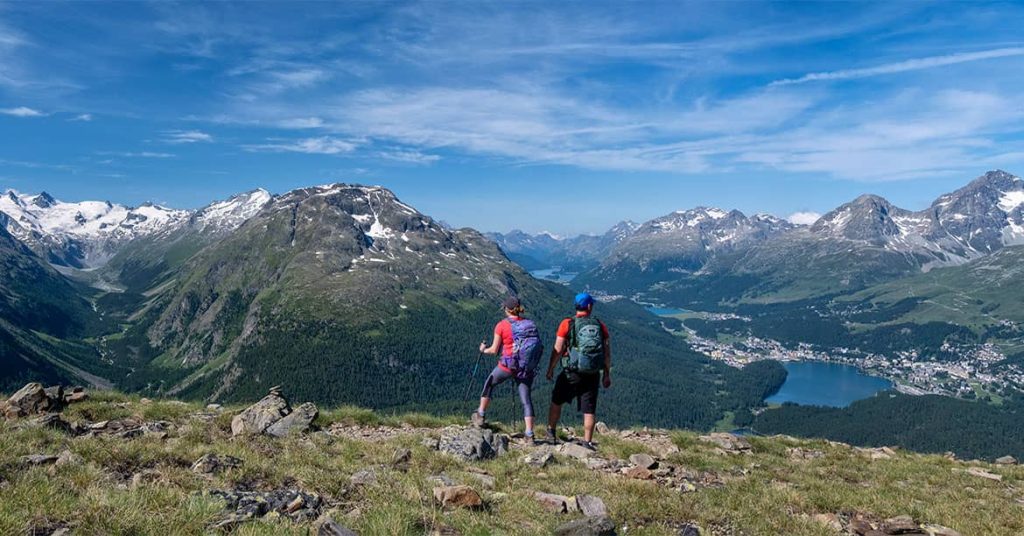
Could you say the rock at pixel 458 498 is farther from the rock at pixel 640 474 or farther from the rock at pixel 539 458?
the rock at pixel 640 474

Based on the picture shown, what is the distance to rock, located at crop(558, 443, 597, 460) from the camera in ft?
47.7

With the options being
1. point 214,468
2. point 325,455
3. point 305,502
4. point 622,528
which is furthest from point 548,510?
point 214,468

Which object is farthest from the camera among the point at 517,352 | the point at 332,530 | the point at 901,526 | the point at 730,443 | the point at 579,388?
the point at 730,443

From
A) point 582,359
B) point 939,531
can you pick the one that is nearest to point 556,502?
point 582,359

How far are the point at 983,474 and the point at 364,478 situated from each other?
2132 cm

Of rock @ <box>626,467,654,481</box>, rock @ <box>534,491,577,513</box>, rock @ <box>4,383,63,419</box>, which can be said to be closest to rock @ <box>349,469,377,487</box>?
rock @ <box>534,491,577,513</box>

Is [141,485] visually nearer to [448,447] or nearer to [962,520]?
[448,447]

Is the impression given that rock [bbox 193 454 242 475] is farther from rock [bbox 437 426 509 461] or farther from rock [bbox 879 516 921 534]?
rock [bbox 879 516 921 534]

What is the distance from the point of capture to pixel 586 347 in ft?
50.3

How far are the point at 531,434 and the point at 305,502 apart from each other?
346 inches

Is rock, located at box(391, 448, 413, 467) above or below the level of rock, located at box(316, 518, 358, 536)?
below

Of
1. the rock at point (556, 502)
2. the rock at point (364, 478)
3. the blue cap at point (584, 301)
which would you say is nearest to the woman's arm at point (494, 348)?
the blue cap at point (584, 301)

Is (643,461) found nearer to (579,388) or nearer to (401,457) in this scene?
(579,388)

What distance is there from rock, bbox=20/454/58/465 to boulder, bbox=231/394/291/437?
14.9ft
